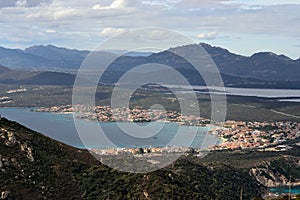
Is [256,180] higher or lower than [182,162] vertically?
lower

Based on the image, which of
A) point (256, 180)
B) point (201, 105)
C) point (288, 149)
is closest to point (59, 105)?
point (201, 105)

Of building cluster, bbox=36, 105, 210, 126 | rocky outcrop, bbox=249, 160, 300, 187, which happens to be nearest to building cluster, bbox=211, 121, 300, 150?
building cluster, bbox=36, 105, 210, 126

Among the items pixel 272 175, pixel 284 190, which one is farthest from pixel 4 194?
pixel 272 175

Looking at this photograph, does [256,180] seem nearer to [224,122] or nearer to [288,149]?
[288,149]

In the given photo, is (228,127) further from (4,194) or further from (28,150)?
(4,194)

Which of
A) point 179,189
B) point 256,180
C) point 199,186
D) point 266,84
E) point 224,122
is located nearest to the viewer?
point 179,189

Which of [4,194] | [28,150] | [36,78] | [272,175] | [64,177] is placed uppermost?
[28,150]
